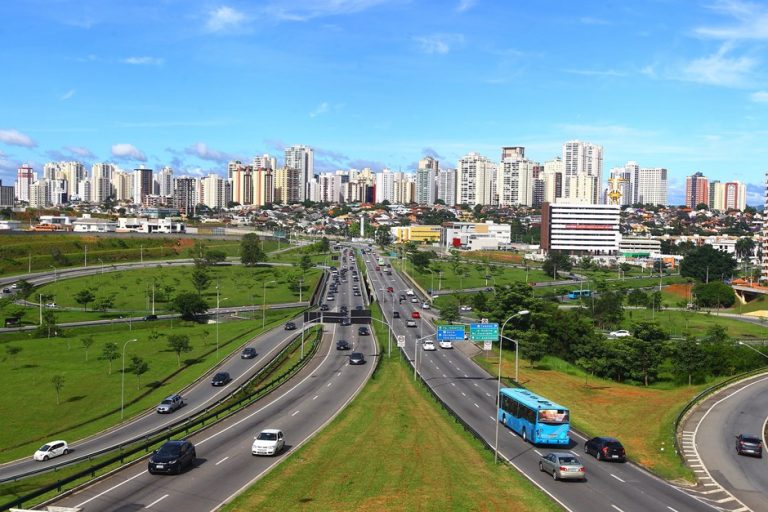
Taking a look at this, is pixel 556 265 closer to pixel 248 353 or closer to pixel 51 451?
pixel 248 353

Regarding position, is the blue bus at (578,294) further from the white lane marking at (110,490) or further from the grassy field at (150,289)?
the white lane marking at (110,490)

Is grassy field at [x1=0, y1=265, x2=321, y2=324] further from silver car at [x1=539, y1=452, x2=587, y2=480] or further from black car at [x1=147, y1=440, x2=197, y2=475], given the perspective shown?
silver car at [x1=539, y1=452, x2=587, y2=480]

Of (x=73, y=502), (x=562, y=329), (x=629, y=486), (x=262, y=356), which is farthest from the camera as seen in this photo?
(x=562, y=329)

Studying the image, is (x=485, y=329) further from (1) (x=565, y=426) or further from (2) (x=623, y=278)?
(2) (x=623, y=278)

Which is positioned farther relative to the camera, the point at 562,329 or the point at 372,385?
the point at 562,329

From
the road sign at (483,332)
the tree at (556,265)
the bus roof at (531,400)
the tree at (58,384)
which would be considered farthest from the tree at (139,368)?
the tree at (556,265)

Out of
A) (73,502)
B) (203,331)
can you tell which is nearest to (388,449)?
(73,502)

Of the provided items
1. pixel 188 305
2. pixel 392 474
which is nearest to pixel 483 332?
pixel 392 474
